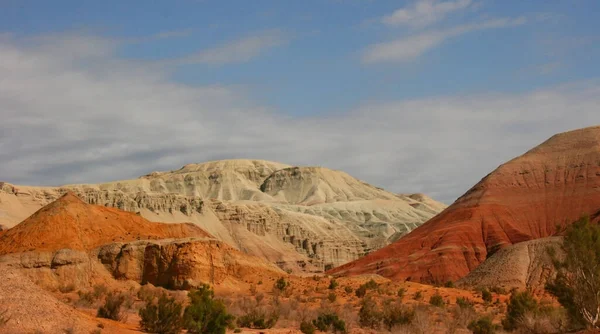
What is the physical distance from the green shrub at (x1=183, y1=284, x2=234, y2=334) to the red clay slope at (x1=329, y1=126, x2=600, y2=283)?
65068 mm

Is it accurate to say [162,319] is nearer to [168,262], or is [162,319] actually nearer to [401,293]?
[168,262]

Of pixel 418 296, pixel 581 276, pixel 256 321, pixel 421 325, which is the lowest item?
pixel 421 325

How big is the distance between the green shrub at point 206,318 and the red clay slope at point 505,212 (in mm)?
65068

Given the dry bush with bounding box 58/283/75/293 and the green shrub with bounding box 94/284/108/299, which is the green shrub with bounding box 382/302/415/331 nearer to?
the green shrub with bounding box 94/284/108/299

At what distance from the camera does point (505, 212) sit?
353ft

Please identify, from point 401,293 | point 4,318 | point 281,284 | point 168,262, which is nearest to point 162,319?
point 4,318

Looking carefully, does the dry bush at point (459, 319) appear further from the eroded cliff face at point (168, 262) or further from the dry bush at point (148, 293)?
the dry bush at point (148, 293)

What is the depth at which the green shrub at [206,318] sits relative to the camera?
2942cm

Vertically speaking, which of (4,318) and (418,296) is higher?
(4,318)

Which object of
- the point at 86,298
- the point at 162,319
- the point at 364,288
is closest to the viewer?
the point at 162,319

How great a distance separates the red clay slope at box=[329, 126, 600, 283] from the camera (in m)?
99.2

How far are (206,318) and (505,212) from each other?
83.6 meters

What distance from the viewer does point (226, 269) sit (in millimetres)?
51250

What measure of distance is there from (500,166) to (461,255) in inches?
934
